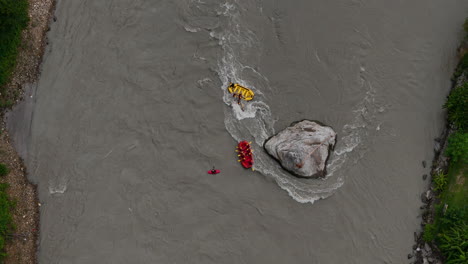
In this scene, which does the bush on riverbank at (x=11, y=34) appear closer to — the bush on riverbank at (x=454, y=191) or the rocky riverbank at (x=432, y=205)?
the rocky riverbank at (x=432, y=205)

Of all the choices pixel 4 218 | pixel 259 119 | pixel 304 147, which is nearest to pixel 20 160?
pixel 4 218

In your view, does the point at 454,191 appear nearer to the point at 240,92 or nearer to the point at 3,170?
the point at 240,92

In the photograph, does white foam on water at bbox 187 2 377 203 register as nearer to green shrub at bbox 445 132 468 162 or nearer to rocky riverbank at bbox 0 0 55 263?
green shrub at bbox 445 132 468 162

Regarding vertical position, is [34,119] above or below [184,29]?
below

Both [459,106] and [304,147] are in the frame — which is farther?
[459,106]

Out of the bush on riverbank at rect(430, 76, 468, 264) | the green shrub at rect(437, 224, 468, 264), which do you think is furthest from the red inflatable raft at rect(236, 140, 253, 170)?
the green shrub at rect(437, 224, 468, 264)

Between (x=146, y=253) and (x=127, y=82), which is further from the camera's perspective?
(x=127, y=82)

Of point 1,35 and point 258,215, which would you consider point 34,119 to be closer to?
point 1,35

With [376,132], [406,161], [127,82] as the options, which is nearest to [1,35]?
[127,82]
